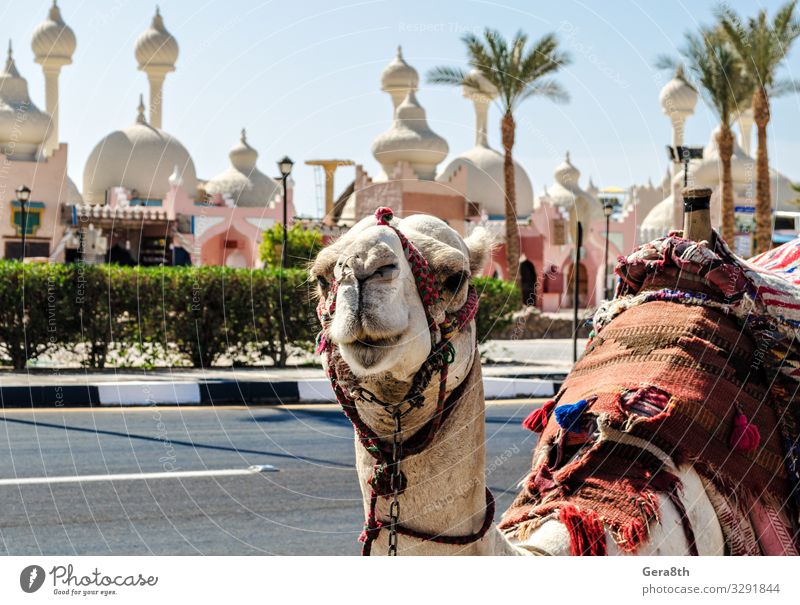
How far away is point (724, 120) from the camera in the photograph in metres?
26.3

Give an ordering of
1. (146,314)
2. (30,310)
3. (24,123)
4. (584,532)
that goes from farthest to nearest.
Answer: (24,123), (146,314), (30,310), (584,532)

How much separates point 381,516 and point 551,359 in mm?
21003

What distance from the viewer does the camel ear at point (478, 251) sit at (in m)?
2.83

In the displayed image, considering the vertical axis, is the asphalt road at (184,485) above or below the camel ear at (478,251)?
below

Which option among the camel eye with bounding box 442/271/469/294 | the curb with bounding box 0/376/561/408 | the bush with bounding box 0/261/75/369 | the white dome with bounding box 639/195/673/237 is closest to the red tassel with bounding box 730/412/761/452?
the camel eye with bounding box 442/271/469/294

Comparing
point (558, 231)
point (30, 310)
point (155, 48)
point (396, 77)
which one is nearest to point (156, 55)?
point (155, 48)

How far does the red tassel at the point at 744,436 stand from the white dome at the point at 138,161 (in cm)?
4361

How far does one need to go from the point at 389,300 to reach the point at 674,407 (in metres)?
1.60

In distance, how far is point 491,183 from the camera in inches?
1775

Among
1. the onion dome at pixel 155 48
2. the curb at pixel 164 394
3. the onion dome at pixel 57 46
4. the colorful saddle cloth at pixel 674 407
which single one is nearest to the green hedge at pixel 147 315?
the curb at pixel 164 394

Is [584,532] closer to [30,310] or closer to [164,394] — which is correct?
[164,394]

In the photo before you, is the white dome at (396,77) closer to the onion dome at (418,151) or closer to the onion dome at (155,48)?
the onion dome at (418,151)
